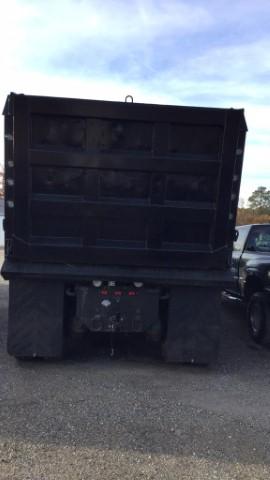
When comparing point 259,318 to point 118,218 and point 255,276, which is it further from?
point 118,218

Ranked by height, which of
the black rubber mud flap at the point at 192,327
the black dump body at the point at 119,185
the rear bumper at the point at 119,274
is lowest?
the black rubber mud flap at the point at 192,327

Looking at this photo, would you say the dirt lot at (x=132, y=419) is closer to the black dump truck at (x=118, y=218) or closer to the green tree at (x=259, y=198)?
the black dump truck at (x=118, y=218)

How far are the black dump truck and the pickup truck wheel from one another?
1524mm

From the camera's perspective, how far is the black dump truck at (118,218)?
428cm

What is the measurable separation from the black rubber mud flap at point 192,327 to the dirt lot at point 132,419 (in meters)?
0.22

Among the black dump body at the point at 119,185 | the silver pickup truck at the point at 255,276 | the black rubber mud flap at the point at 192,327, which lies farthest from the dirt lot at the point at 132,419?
the black dump body at the point at 119,185

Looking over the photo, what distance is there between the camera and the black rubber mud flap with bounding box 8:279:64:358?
4.62 m

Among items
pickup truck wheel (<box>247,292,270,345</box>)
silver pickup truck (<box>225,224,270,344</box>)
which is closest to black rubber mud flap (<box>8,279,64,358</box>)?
silver pickup truck (<box>225,224,270,344</box>)

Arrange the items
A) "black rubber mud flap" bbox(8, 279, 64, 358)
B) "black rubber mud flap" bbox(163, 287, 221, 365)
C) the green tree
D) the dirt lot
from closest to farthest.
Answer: the dirt lot < "black rubber mud flap" bbox(8, 279, 64, 358) < "black rubber mud flap" bbox(163, 287, 221, 365) < the green tree

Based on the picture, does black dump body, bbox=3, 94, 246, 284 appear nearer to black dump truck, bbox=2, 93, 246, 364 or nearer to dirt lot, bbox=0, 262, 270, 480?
black dump truck, bbox=2, 93, 246, 364

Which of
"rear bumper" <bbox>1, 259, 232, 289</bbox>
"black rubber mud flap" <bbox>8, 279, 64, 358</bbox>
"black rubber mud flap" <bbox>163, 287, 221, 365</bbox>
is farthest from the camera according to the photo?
"black rubber mud flap" <bbox>163, 287, 221, 365</bbox>

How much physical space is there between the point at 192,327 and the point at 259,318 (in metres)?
1.86

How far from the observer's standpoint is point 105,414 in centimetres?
364

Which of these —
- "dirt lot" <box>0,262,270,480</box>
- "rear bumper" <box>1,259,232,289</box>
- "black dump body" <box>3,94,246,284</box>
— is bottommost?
"dirt lot" <box>0,262,270,480</box>
